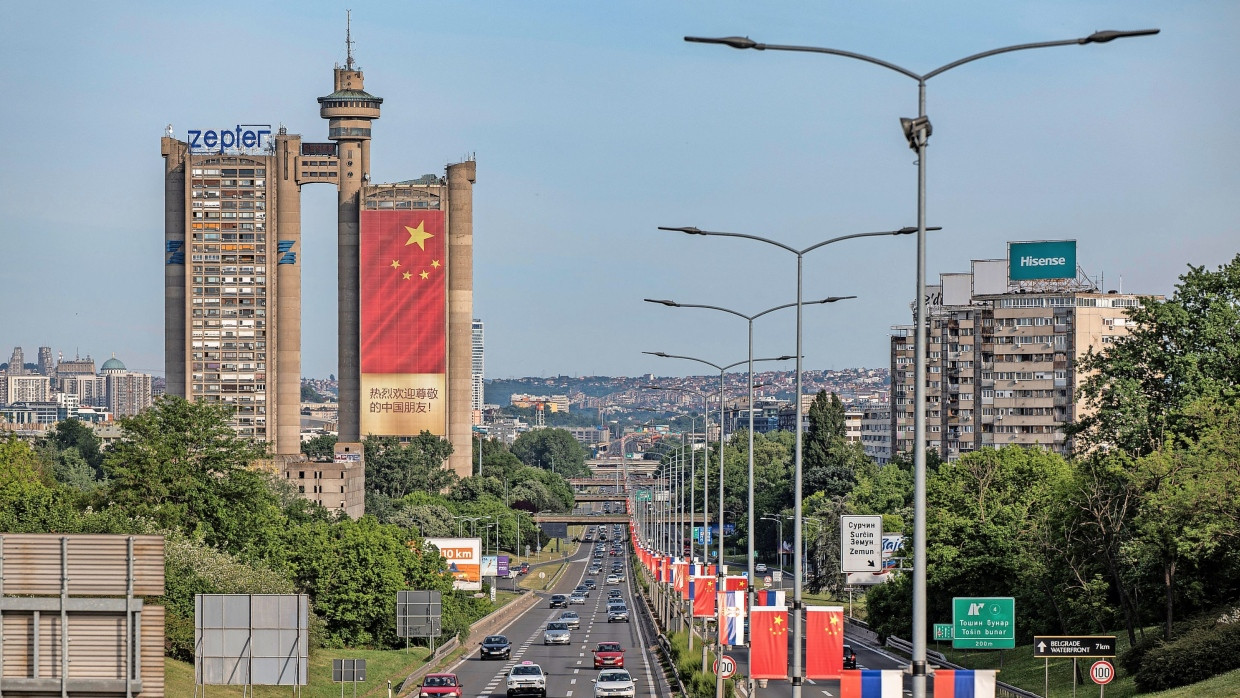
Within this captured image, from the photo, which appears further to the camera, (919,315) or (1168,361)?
(1168,361)

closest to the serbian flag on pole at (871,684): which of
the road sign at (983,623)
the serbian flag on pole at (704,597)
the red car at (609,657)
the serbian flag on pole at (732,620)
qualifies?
the serbian flag on pole at (732,620)

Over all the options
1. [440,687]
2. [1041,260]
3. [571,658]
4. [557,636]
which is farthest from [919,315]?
[1041,260]

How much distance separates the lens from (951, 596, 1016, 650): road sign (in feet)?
Result: 198

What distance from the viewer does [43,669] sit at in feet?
73.6

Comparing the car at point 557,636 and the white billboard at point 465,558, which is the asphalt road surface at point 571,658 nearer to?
the car at point 557,636

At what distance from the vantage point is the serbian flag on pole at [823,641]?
143 ft

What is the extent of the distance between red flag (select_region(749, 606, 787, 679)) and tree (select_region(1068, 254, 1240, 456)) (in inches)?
1135

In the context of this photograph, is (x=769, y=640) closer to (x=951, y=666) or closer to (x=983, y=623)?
(x=983, y=623)

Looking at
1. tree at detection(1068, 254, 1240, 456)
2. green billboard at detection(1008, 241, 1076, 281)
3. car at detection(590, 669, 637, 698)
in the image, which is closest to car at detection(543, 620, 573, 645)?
tree at detection(1068, 254, 1240, 456)

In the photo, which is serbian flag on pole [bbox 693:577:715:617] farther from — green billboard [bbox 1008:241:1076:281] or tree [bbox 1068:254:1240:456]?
green billboard [bbox 1008:241:1076:281]

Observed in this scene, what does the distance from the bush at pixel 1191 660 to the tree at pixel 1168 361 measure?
1597 cm

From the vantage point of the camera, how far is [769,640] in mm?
46094

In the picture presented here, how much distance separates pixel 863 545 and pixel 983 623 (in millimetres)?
20411

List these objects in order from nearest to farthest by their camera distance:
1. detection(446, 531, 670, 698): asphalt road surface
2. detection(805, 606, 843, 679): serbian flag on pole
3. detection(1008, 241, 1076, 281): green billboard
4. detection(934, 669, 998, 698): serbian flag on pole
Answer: detection(934, 669, 998, 698): serbian flag on pole
detection(805, 606, 843, 679): serbian flag on pole
detection(446, 531, 670, 698): asphalt road surface
detection(1008, 241, 1076, 281): green billboard
